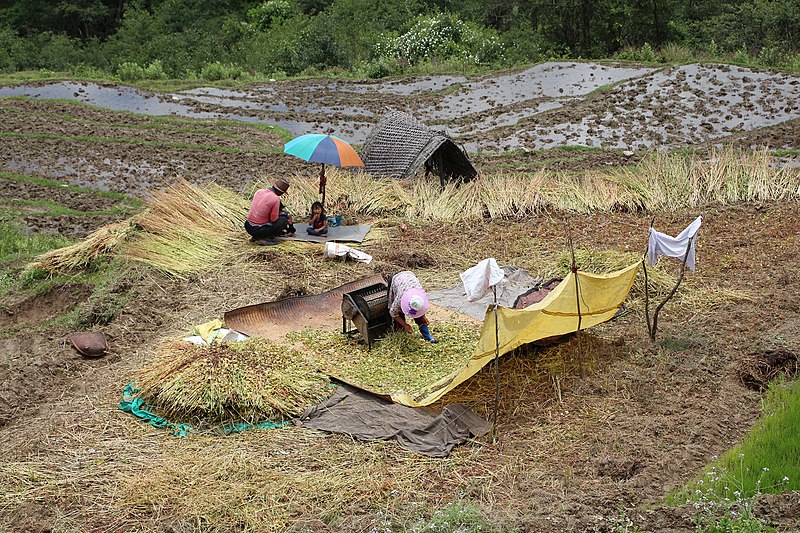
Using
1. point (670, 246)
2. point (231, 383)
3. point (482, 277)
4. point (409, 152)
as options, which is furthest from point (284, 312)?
point (409, 152)

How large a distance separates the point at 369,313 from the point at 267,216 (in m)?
3.00

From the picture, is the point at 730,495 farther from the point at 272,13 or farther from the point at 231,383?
the point at 272,13

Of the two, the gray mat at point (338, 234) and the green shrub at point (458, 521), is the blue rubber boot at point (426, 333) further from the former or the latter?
the gray mat at point (338, 234)

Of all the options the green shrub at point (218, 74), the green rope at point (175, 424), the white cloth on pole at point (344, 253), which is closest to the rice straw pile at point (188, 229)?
the white cloth on pole at point (344, 253)

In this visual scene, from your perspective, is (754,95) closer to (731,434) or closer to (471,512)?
(731,434)

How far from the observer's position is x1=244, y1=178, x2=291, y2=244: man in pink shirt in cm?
913

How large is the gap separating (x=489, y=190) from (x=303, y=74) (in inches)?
539

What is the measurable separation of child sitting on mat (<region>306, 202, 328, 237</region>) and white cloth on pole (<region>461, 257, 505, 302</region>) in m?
4.04

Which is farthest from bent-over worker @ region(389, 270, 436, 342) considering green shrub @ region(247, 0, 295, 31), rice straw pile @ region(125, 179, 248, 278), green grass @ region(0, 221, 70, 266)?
green shrub @ region(247, 0, 295, 31)

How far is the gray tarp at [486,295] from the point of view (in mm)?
7645

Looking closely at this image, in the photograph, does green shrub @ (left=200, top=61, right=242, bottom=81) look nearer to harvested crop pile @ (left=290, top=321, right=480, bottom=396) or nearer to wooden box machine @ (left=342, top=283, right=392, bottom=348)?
harvested crop pile @ (left=290, top=321, right=480, bottom=396)

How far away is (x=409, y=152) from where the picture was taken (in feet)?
37.1

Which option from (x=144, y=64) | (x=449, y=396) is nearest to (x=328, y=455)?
(x=449, y=396)

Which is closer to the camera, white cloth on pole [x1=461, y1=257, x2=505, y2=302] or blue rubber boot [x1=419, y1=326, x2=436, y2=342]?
white cloth on pole [x1=461, y1=257, x2=505, y2=302]
